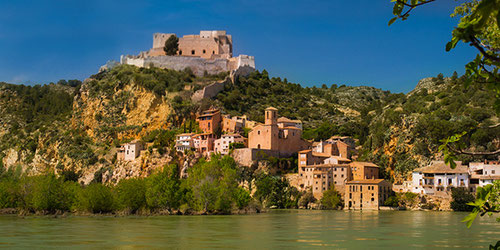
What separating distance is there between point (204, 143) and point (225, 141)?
2.77 meters

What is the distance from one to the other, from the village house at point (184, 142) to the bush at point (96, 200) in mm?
18318

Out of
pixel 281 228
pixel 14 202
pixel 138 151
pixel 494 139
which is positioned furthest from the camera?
pixel 138 151

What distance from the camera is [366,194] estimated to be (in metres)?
55.0

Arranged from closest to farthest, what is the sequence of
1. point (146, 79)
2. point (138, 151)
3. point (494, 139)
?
point (494, 139), point (138, 151), point (146, 79)

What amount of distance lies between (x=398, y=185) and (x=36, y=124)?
54.5 m

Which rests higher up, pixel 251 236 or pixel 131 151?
pixel 131 151

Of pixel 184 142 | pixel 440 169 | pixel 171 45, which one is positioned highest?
pixel 171 45

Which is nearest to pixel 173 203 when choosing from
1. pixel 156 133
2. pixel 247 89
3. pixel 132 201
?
pixel 132 201

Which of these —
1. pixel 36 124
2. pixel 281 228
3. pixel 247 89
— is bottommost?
pixel 281 228

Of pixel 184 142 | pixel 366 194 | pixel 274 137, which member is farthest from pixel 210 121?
pixel 366 194

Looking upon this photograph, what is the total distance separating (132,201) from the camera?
4497 centimetres

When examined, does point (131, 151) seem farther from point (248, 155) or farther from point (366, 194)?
point (366, 194)

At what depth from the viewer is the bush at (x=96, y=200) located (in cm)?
4484

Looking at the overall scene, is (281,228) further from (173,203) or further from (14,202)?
(14,202)
